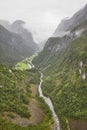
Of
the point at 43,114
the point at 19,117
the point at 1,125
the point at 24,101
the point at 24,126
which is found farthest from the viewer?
the point at 24,101

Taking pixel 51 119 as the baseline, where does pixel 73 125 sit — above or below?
below

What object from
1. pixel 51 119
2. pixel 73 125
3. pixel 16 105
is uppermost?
pixel 16 105

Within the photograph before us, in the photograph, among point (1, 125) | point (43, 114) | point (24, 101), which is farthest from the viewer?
point (24, 101)

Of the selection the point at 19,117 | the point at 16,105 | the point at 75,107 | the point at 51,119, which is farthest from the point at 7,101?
the point at 75,107

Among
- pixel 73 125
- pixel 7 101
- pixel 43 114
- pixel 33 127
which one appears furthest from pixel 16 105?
pixel 73 125

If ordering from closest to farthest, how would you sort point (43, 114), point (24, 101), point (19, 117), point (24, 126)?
1. point (24, 126)
2. point (19, 117)
3. point (43, 114)
4. point (24, 101)

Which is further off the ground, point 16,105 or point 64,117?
point 16,105

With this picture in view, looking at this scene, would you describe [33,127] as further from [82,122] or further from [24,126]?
[82,122]

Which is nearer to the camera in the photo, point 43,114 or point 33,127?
point 33,127

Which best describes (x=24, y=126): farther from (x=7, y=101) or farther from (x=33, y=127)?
(x=7, y=101)
